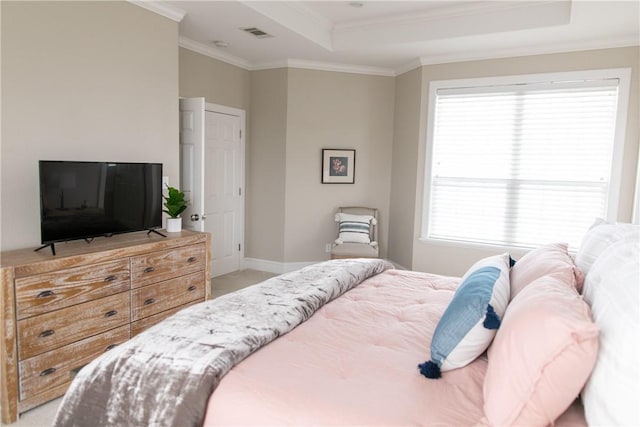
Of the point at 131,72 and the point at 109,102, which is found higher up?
the point at 131,72

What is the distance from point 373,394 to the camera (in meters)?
1.29

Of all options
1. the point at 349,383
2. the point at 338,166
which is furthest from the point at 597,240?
the point at 338,166

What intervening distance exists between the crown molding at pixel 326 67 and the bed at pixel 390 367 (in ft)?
13.3

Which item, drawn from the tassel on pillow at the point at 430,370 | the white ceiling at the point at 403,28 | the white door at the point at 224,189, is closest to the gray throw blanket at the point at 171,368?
the tassel on pillow at the point at 430,370

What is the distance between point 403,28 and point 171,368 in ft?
13.4

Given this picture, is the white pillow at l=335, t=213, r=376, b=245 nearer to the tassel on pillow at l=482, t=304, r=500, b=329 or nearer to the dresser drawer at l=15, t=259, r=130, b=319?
the dresser drawer at l=15, t=259, r=130, b=319

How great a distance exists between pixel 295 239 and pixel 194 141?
2.14 metres

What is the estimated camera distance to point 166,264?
3096mm

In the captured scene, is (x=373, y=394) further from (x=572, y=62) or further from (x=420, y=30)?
(x=572, y=62)

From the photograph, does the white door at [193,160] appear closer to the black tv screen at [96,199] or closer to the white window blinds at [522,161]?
the black tv screen at [96,199]

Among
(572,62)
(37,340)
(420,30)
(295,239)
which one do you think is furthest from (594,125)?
(37,340)

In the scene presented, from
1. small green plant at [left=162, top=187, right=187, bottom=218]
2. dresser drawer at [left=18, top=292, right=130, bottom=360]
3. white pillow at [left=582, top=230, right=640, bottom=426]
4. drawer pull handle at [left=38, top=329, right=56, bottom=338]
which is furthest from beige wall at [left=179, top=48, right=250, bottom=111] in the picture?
white pillow at [left=582, top=230, right=640, bottom=426]

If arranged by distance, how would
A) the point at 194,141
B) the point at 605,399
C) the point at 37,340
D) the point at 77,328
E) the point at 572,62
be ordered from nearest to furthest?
the point at 605,399
the point at 37,340
the point at 77,328
the point at 194,141
the point at 572,62

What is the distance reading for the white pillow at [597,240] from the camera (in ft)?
5.45
